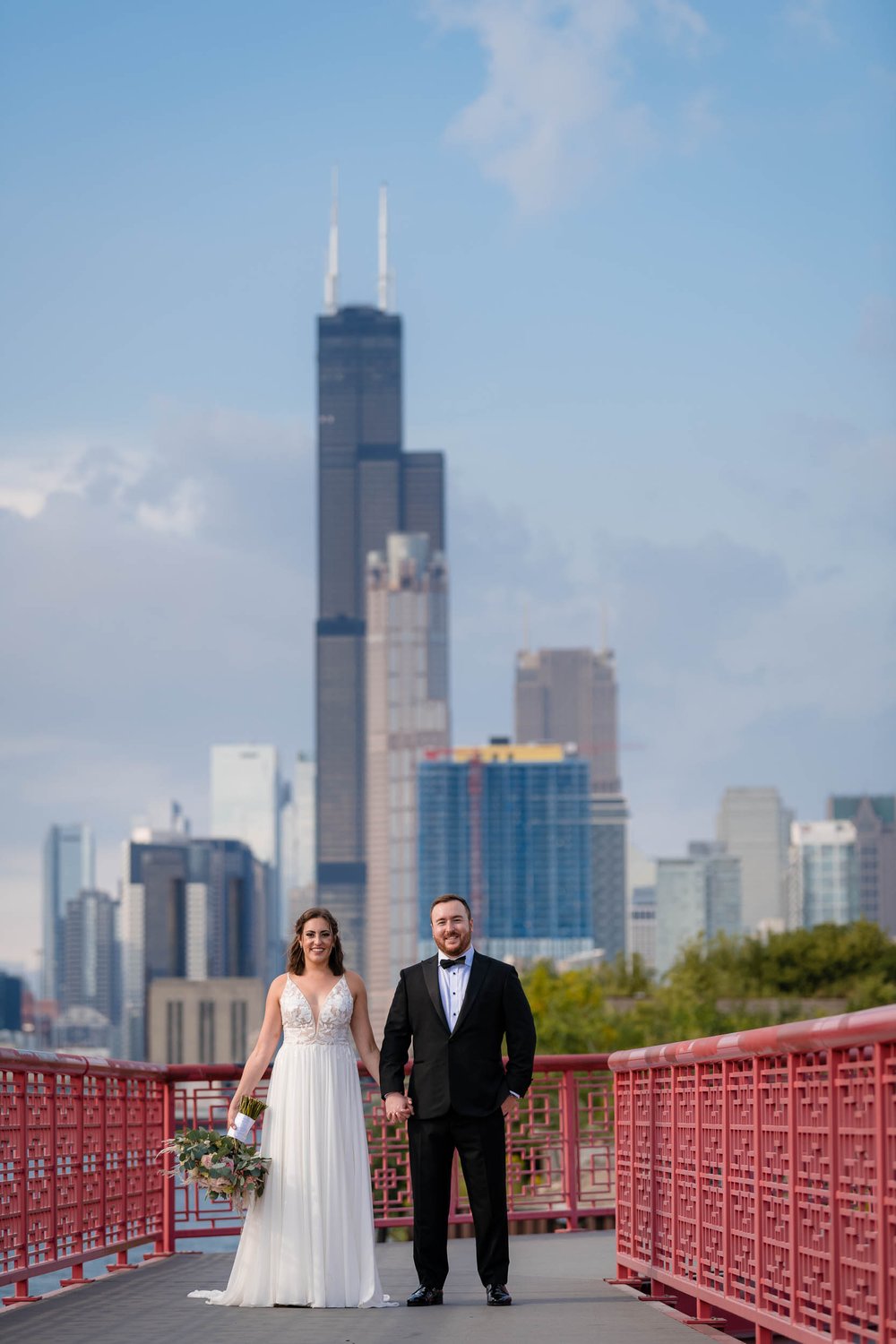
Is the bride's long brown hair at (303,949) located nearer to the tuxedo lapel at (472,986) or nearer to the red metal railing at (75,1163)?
the tuxedo lapel at (472,986)

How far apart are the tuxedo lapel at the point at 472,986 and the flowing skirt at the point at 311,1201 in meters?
0.81

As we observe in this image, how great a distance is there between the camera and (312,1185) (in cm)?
922

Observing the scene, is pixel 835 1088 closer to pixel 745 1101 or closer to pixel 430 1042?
pixel 745 1101

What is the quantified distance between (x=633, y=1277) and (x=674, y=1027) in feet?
189

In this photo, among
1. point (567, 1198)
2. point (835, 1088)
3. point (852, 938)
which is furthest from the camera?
point (852, 938)

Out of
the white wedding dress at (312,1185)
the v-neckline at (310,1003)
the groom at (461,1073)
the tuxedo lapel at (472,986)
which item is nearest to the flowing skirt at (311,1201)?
the white wedding dress at (312,1185)

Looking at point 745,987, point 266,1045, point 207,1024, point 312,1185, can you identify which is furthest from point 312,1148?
point 207,1024

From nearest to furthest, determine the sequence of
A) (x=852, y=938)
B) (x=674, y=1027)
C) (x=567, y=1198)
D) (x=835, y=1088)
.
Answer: (x=835, y=1088)
(x=567, y=1198)
(x=674, y=1027)
(x=852, y=938)

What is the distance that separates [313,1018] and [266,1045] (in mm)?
252

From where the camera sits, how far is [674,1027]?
66.7m

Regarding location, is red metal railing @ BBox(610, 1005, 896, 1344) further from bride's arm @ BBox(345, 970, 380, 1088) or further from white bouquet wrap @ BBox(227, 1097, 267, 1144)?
white bouquet wrap @ BBox(227, 1097, 267, 1144)

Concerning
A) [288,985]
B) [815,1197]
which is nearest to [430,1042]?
[288,985]

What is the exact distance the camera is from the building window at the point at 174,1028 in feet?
625

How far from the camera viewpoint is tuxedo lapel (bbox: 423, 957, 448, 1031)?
9016 mm
